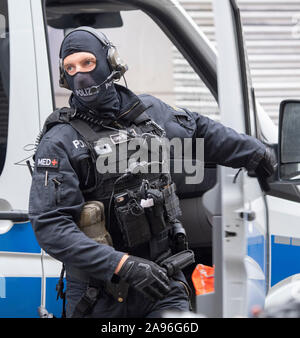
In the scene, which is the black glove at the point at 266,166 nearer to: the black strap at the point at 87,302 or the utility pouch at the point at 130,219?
the utility pouch at the point at 130,219

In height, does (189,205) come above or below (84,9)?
below

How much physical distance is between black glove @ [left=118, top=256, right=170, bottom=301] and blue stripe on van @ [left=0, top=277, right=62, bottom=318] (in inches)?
24.6

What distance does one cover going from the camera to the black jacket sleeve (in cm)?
230

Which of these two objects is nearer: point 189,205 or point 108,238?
point 108,238

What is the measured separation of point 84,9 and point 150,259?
140cm

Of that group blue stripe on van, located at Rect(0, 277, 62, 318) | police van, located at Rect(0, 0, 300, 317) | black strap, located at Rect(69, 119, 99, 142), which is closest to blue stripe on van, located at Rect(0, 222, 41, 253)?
police van, located at Rect(0, 0, 300, 317)

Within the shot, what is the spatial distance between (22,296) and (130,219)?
682 millimetres

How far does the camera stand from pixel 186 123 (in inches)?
108

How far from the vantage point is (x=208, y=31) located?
305cm

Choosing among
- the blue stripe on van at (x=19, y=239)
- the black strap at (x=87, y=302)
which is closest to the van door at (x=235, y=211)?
the black strap at (x=87, y=302)

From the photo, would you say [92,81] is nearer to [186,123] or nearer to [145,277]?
[186,123]

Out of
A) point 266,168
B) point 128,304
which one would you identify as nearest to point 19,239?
point 128,304
